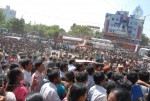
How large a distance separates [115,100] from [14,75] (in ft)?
6.39

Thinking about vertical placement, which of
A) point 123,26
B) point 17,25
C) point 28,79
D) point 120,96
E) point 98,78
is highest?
point 120,96

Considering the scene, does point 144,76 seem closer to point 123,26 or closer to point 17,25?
point 17,25

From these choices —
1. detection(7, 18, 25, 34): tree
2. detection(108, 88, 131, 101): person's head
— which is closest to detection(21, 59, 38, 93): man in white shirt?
detection(108, 88, 131, 101): person's head

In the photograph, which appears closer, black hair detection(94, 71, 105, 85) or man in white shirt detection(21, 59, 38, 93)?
black hair detection(94, 71, 105, 85)

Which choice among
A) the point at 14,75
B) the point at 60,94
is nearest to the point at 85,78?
the point at 60,94

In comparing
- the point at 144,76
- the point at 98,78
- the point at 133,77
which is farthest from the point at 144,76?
the point at 98,78

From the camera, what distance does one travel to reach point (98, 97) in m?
4.34

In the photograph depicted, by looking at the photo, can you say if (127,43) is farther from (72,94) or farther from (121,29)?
(72,94)

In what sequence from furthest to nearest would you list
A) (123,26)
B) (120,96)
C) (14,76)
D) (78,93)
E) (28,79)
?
1. (123,26)
2. (28,79)
3. (14,76)
4. (78,93)
5. (120,96)

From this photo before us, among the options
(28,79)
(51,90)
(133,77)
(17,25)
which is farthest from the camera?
(17,25)

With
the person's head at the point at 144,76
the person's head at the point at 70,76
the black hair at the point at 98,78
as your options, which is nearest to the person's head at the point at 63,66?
the person's head at the point at 70,76

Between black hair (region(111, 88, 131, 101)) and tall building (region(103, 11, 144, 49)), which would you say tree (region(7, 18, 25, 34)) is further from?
black hair (region(111, 88, 131, 101))

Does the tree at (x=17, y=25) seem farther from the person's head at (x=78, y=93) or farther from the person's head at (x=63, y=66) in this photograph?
the person's head at (x=78, y=93)

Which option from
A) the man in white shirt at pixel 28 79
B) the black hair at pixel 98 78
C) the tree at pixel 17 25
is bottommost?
the tree at pixel 17 25
